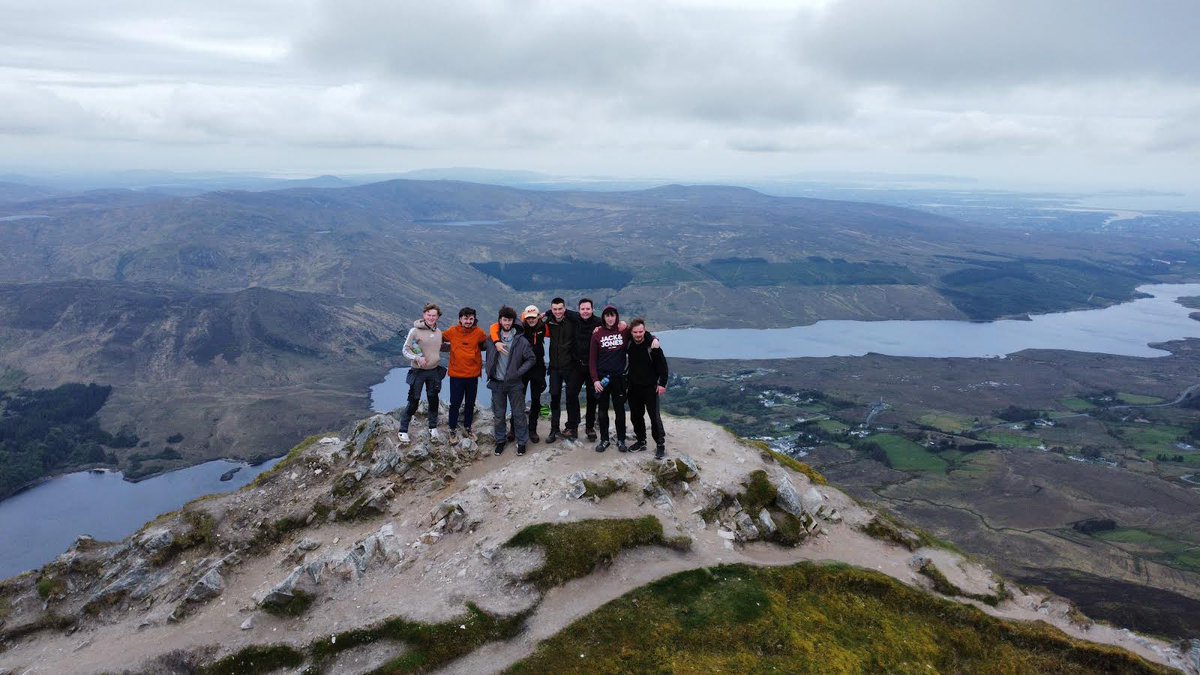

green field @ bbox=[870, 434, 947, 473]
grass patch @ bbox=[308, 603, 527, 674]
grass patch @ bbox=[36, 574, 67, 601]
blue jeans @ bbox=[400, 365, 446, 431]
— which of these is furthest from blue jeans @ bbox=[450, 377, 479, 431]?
green field @ bbox=[870, 434, 947, 473]

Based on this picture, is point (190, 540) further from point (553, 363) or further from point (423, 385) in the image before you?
point (553, 363)

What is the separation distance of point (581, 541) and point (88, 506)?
150384mm

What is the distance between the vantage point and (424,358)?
26.1 metres

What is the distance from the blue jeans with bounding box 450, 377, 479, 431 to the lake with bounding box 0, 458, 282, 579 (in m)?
91.0

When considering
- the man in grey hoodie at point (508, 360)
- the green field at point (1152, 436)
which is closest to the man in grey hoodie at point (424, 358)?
the man in grey hoodie at point (508, 360)

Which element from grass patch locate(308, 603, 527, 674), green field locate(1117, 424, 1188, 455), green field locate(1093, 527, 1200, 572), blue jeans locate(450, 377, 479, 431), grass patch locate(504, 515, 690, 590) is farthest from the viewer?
green field locate(1117, 424, 1188, 455)

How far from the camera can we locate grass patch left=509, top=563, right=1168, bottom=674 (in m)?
18.2

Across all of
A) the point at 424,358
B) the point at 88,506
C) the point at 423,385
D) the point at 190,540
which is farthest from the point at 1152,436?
the point at 88,506

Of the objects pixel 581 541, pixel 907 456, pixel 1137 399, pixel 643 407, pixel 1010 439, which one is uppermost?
pixel 643 407

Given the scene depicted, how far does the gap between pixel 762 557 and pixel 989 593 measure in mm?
9897

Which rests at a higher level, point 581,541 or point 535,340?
point 535,340

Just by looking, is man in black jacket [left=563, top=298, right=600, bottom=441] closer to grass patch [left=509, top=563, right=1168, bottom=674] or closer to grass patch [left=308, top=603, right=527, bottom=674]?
grass patch [left=509, top=563, right=1168, bottom=674]

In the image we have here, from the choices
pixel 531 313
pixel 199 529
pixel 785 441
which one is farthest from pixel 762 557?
pixel 785 441

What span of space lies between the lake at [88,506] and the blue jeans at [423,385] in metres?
90.3
